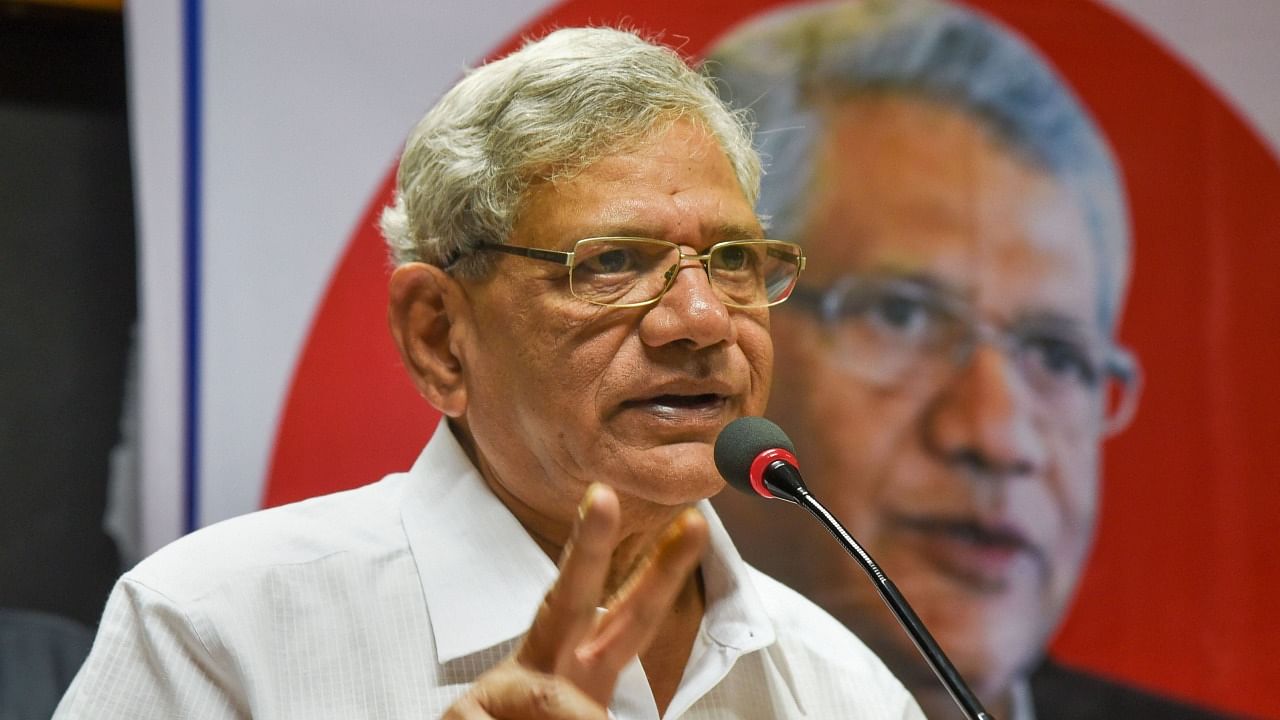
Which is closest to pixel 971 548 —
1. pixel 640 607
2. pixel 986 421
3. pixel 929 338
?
pixel 986 421

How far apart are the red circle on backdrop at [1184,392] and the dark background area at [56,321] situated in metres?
1.71

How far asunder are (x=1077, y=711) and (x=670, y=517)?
1373 millimetres

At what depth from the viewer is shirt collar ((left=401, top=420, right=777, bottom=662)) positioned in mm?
1389

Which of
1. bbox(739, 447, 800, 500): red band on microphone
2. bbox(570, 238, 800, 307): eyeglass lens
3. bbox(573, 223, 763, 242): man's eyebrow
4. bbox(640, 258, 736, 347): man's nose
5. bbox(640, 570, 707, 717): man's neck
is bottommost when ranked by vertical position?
bbox(640, 570, 707, 717): man's neck

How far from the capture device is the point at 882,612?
2311 millimetres

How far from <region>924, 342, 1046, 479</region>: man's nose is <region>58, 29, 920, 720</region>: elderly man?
84cm

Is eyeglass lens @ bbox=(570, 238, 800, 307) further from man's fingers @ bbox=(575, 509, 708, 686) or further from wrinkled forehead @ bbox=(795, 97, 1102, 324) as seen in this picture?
wrinkled forehead @ bbox=(795, 97, 1102, 324)

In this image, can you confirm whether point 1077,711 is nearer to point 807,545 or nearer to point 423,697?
point 807,545

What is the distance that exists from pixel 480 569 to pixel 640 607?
495 mm

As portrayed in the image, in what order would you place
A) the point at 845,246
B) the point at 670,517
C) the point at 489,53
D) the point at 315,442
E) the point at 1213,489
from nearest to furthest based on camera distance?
the point at 670,517 < the point at 315,442 < the point at 489,53 < the point at 845,246 < the point at 1213,489

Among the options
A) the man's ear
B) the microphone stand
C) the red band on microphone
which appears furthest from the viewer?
the man's ear

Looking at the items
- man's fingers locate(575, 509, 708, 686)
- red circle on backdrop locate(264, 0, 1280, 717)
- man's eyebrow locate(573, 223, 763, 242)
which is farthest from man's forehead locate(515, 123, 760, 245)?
red circle on backdrop locate(264, 0, 1280, 717)

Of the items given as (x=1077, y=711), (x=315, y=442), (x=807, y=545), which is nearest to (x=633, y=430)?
(x=315, y=442)

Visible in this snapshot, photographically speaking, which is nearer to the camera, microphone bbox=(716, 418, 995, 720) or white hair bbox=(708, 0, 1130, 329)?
microphone bbox=(716, 418, 995, 720)
